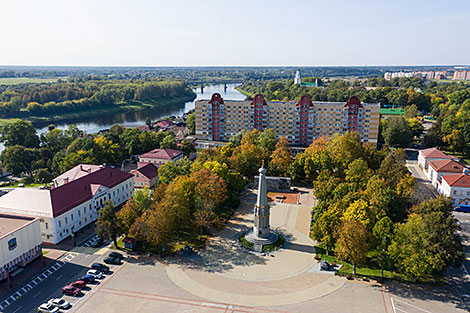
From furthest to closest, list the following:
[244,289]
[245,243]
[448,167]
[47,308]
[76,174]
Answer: [448,167] → [76,174] → [245,243] → [244,289] → [47,308]

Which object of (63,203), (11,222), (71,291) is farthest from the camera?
(63,203)

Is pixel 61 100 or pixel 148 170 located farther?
pixel 61 100

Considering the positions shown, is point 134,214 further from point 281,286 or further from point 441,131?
point 441,131

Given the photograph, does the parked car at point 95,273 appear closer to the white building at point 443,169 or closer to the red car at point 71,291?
the red car at point 71,291

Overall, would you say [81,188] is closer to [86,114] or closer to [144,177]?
[144,177]

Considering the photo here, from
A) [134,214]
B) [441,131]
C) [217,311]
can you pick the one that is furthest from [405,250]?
[441,131]

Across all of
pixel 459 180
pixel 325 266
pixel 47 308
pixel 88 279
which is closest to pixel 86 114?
pixel 88 279

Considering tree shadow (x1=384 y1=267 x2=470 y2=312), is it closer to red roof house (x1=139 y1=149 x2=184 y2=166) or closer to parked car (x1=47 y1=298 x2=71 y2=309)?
parked car (x1=47 y1=298 x2=71 y2=309)
